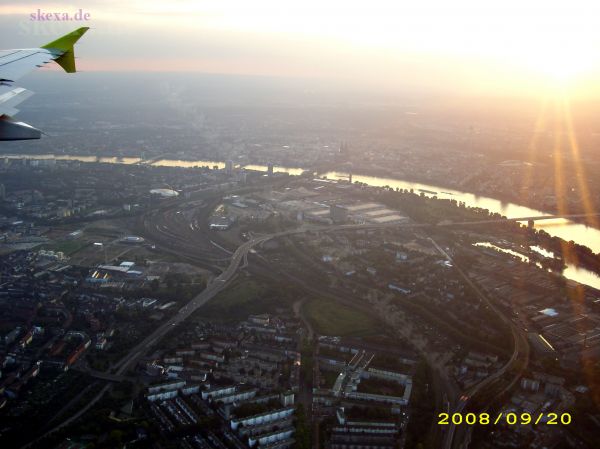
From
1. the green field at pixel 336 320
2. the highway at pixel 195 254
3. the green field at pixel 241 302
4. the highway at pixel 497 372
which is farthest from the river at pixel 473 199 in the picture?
the green field at pixel 241 302

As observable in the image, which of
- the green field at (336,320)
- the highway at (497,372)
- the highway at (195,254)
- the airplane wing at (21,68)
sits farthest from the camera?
the green field at (336,320)

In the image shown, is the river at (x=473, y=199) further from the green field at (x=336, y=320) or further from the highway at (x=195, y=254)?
the green field at (x=336, y=320)

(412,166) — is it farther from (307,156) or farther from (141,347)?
(141,347)

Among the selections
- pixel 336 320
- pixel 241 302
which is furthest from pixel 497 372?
pixel 241 302

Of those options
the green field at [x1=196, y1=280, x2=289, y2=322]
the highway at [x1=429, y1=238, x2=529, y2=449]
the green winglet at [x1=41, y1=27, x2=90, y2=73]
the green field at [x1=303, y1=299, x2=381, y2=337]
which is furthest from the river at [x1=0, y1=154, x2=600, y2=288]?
the green winglet at [x1=41, y1=27, x2=90, y2=73]

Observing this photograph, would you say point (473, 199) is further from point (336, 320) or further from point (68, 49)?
point (68, 49)

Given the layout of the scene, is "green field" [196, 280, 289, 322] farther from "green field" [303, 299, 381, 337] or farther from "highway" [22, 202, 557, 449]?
"green field" [303, 299, 381, 337]
